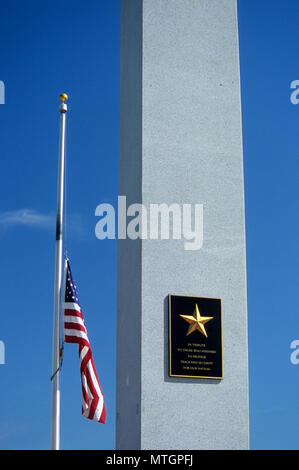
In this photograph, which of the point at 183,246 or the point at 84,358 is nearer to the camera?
the point at 84,358

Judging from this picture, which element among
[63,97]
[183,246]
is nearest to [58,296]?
[183,246]

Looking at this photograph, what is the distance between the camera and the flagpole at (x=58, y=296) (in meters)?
11.3

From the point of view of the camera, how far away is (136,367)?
1159 centimetres

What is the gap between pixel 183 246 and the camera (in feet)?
40.0

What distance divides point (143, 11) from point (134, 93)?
55.3 inches

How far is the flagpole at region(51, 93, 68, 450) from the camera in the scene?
37.0ft

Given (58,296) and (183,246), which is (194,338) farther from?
(58,296)

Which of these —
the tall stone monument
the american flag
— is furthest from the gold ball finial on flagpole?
the american flag

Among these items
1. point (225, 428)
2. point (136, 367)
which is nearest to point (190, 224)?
point (136, 367)

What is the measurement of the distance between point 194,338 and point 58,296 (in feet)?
7.27

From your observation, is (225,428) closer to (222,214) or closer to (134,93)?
(222,214)

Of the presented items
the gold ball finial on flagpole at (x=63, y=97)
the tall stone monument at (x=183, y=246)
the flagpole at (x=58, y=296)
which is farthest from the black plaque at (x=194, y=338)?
the gold ball finial on flagpole at (x=63, y=97)

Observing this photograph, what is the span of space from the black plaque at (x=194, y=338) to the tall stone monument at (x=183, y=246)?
2 centimetres

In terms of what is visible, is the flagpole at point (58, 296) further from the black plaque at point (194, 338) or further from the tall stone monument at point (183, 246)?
the black plaque at point (194, 338)
